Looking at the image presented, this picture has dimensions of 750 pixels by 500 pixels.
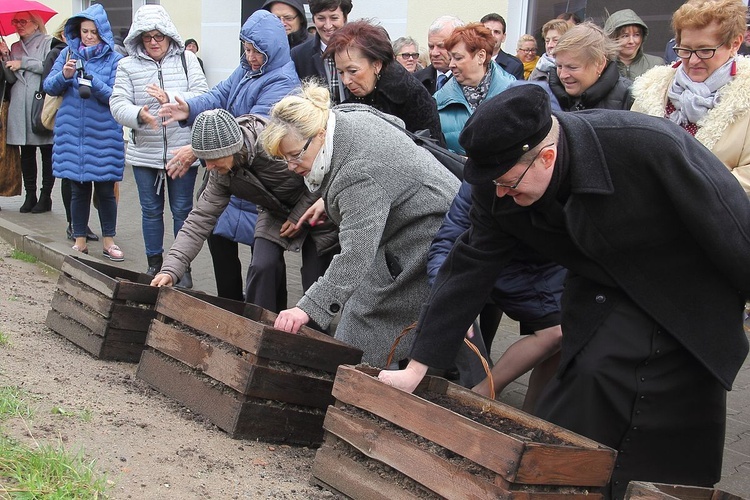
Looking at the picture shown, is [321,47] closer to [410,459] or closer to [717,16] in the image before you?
[717,16]

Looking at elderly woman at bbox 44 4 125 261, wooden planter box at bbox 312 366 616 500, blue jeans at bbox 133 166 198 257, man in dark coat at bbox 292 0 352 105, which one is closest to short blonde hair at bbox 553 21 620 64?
man in dark coat at bbox 292 0 352 105

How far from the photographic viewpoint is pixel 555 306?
4.21 metres

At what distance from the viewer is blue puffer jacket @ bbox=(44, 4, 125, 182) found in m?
7.77

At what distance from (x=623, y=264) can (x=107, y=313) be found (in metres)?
3.03

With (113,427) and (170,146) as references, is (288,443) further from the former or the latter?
(170,146)

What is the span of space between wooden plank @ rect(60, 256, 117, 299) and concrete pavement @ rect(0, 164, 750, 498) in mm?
1799

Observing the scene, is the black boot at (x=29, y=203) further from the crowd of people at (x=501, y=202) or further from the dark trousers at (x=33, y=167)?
the crowd of people at (x=501, y=202)

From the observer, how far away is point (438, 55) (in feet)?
22.3

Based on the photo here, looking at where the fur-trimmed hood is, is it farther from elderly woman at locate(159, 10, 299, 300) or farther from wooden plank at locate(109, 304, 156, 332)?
wooden plank at locate(109, 304, 156, 332)

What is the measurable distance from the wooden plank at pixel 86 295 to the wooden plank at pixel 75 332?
153mm

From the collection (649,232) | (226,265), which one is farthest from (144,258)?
(649,232)

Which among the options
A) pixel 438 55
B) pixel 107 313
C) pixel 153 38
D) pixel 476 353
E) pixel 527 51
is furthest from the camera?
pixel 527 51

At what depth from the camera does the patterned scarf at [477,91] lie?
18.6 ft

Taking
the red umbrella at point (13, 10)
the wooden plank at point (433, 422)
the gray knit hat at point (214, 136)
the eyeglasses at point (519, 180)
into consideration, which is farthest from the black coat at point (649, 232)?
the red umbrella at point (13, 10)
